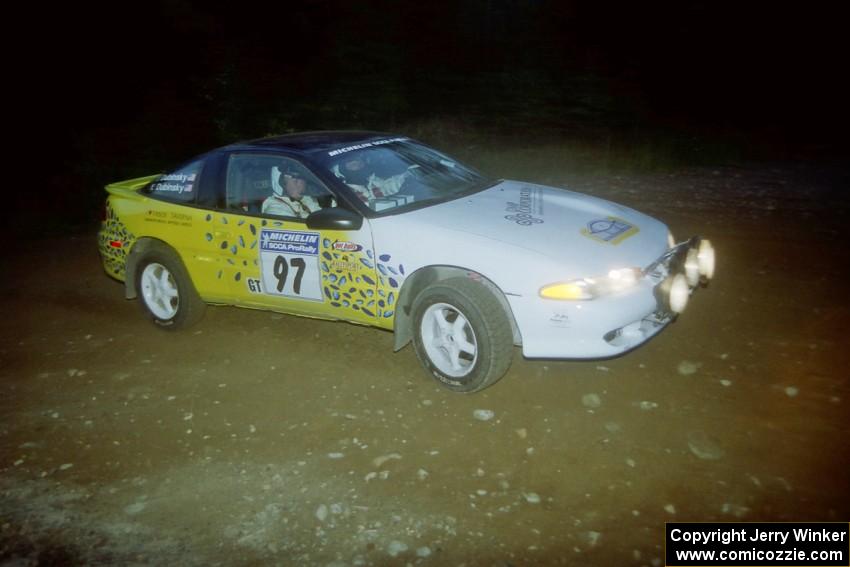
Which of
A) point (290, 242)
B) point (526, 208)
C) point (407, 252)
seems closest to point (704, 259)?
point (526, 208)

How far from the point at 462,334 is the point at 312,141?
2.00 metres

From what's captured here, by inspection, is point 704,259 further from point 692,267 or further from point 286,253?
point 286,253

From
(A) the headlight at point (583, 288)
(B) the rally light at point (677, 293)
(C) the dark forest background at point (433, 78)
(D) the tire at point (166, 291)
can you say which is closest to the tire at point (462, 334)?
(A) the headlight at point (583, 288)

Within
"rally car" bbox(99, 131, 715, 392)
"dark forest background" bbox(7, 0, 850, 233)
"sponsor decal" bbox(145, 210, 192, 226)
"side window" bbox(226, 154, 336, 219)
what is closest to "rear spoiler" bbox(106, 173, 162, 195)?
"rally car" bbox(99, 131, 715, 392)

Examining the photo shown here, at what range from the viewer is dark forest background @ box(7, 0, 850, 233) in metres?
15.3

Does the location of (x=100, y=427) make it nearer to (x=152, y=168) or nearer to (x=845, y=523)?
(x=845, y=523)

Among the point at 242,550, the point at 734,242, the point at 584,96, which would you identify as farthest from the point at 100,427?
the point at 584,96

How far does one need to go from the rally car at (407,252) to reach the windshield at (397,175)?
0.01 metres

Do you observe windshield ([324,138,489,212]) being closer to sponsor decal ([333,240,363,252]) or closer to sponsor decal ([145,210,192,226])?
sponsor decal ([333,240,363,252])

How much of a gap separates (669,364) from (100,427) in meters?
3.67

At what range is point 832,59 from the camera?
23688 millimetres

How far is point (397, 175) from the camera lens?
4.98 metres

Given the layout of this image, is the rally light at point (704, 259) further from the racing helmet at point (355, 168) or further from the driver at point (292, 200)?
the driver at point (292, 200)

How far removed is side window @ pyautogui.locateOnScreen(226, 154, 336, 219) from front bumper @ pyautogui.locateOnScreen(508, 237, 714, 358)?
164cm
